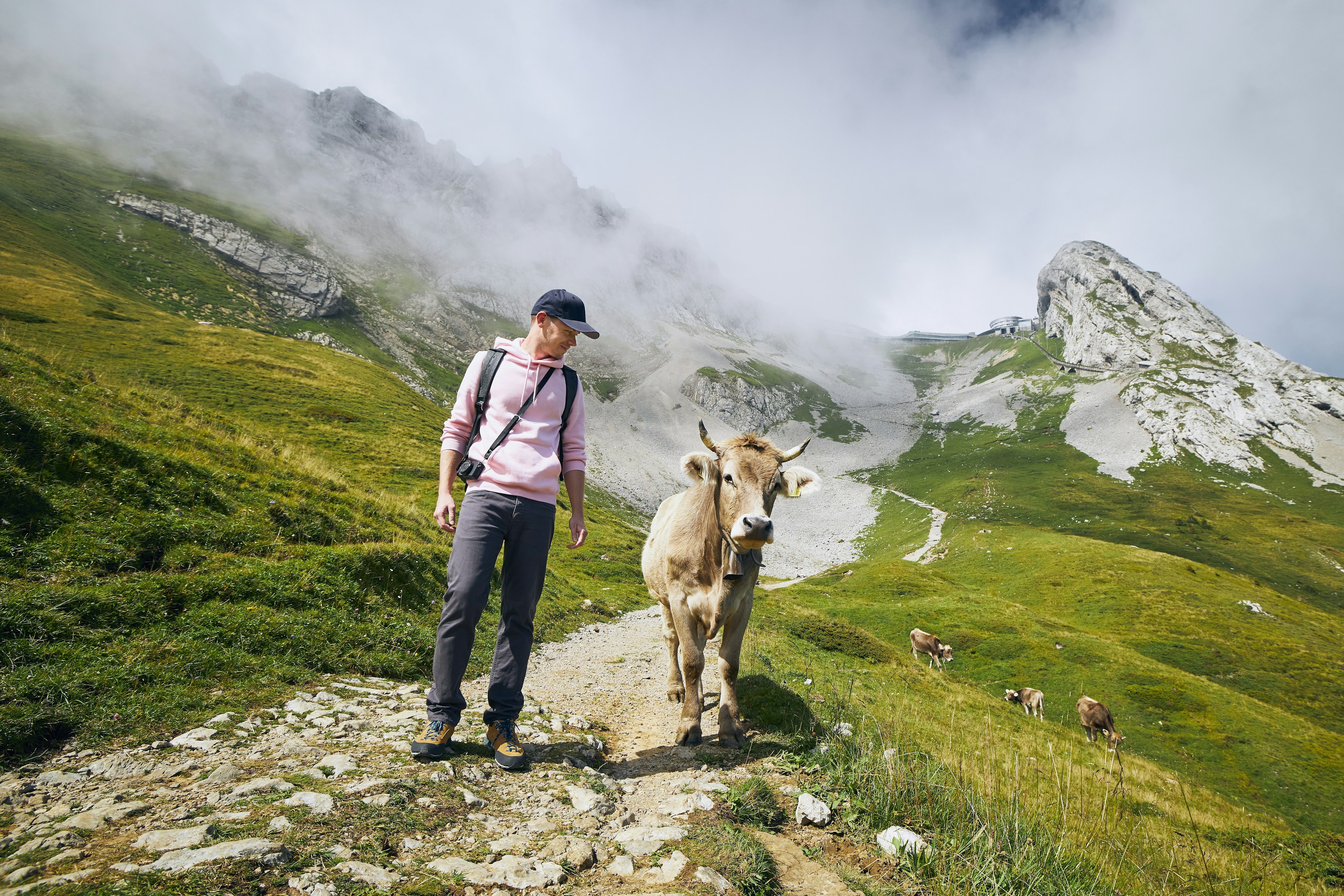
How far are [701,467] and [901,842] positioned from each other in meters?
4.85

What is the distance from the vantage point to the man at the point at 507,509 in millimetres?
5234

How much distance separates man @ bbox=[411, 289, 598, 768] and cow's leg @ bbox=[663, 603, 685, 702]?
4177mm

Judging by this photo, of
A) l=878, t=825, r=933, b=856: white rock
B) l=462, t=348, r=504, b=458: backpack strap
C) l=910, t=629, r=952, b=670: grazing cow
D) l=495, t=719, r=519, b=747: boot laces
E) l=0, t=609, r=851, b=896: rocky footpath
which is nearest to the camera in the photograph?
l=0, t=609, r=851, b=896: rocky footpath

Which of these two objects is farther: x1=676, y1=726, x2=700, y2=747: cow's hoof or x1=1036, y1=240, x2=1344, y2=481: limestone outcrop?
x1=1036, y1=240, x2=1344, y2=481: limestone outcrop

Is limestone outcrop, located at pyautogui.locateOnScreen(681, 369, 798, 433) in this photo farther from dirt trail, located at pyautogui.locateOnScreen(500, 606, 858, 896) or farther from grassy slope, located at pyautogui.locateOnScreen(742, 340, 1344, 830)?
dirt trail, located at pyautogui.locateOnScreen(500, 606, 858, 896)

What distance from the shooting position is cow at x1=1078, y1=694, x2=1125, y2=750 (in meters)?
24.8

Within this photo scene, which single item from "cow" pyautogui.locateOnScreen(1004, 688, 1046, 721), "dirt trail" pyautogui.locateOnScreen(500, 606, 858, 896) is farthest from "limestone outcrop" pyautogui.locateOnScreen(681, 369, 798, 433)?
"dirt trail" pyautogui.locateOnScreen(500, 606, 858, 896)

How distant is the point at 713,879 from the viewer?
3619 millimetres

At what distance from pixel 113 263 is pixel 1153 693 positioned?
6091 inches

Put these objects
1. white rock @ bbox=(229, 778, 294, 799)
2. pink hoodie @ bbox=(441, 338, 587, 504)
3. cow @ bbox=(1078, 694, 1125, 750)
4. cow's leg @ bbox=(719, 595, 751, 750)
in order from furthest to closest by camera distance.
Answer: cow @ bbox=(1078, 694, 1125, 750)
cow's leg @ bbox=(719, 595, 751, 750)
pink hoodie @ bbox=(441, 338, 587, 504)
white rock @ bbox=(229, 778, 294, 799)

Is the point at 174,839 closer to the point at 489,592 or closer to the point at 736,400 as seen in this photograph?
the point at 489,592

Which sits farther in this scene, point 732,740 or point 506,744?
point 732,740

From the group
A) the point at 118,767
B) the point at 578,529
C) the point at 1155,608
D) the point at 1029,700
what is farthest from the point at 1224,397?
the point at 118,767

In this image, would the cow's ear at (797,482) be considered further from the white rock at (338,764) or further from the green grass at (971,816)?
the white rock at (338,764)
